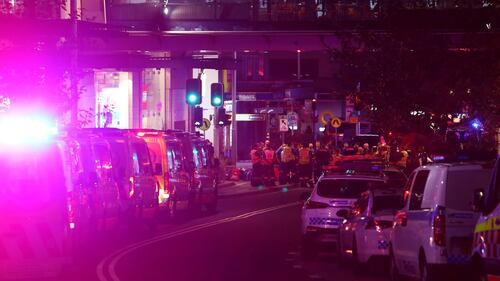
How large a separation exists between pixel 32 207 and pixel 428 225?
20.8ft

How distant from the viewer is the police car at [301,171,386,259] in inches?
891

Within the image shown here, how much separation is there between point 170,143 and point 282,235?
478cm

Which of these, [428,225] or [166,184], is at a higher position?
[428,225]

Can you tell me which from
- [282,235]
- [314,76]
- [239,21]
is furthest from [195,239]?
[314,76]

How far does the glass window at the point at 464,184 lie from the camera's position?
14.2 m

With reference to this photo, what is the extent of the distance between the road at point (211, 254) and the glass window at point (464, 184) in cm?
514

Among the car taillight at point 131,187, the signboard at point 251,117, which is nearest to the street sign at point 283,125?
the signboard at point 251,117

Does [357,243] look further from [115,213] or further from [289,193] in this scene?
[289,193]

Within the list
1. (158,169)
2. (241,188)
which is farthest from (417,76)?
(241,188)

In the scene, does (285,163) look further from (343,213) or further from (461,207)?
(461,207)

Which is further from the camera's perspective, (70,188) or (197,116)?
(197,116)

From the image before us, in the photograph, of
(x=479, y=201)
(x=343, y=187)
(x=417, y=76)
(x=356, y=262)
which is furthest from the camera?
(x=417, y=76)

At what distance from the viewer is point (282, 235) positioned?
2836cm

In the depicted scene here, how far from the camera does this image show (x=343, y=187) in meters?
23.0
